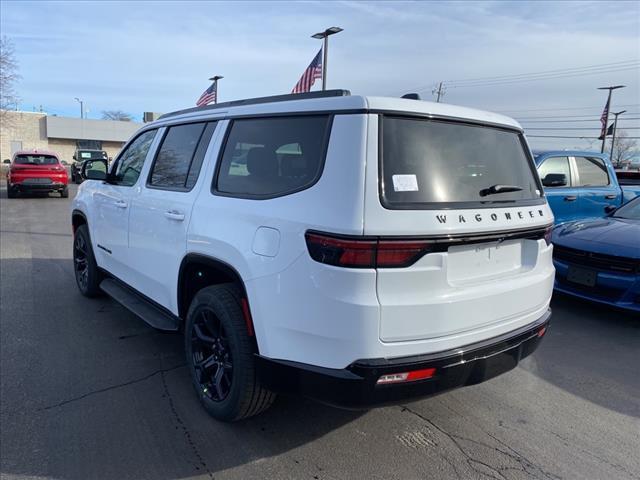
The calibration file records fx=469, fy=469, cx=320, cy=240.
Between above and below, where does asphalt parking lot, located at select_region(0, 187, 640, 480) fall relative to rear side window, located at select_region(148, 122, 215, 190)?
below

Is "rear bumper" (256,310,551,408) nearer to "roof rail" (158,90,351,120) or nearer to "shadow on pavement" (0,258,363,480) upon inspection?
"shadow on pavement" (0,258,363,480)

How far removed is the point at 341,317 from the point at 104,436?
1.75m

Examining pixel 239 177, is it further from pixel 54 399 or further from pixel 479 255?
pixel 54 399

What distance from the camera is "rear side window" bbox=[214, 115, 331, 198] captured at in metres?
2.46

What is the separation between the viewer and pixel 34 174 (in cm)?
1734

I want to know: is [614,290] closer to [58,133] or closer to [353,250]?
[353,250]

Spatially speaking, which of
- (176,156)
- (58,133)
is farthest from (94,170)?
(58,133)

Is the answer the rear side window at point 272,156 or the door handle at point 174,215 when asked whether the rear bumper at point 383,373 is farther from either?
the door handle at point 174,215

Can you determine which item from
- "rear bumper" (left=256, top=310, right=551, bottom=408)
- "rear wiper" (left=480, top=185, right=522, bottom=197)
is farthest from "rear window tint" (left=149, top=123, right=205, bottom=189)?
"rear wiper" (left=480, top=185, right=522, bottom=197)

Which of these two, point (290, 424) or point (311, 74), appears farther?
point (311, 74)

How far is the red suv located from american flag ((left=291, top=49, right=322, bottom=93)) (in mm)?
9960

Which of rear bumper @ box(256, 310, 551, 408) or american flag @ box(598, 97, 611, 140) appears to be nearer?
rear bumper @ box(256, 310, 551, 408)

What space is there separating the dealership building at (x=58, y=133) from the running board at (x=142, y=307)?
5384 centimetres

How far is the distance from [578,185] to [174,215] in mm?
7058
